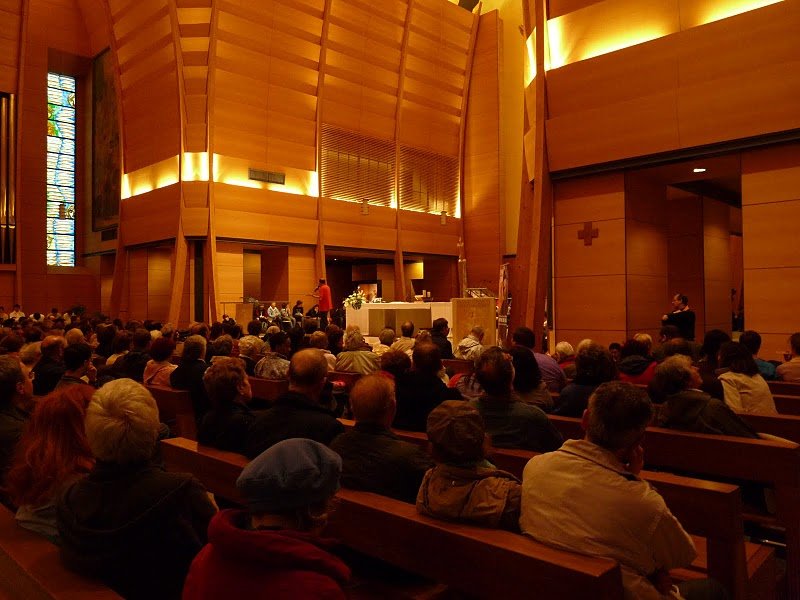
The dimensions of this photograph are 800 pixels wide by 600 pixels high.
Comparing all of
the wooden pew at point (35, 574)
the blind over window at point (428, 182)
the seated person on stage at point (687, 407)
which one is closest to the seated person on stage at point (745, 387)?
the seated person on stage at point (687, 407)

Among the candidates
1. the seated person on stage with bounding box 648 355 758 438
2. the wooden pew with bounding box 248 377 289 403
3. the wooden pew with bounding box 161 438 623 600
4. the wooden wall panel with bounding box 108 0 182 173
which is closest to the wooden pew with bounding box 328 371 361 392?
the wooden pew with bounding box 248 377 289 403

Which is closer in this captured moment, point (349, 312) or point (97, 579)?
point (97, 579)

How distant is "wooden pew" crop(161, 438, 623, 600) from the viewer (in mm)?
1516

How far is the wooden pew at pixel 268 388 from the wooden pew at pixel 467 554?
2.56 m

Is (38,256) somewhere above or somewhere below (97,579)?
above

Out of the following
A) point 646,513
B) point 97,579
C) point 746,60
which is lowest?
point 97,579

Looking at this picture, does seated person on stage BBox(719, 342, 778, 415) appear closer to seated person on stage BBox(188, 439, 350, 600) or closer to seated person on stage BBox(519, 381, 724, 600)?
seated person on stage BBox(519, 381, 724, 600)

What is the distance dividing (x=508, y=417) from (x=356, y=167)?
1534 centimetres

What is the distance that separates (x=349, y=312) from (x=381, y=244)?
14.8 ft

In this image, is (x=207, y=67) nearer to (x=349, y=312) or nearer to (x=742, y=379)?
(x=349, y=312)

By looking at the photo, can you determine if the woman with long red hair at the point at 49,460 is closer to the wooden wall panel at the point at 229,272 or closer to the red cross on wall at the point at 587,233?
the red cross on wall at the point at 587,233

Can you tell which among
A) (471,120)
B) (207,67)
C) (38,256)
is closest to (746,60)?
(207,67)

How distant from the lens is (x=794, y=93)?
7000 mm

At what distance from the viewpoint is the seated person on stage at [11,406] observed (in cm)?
264
